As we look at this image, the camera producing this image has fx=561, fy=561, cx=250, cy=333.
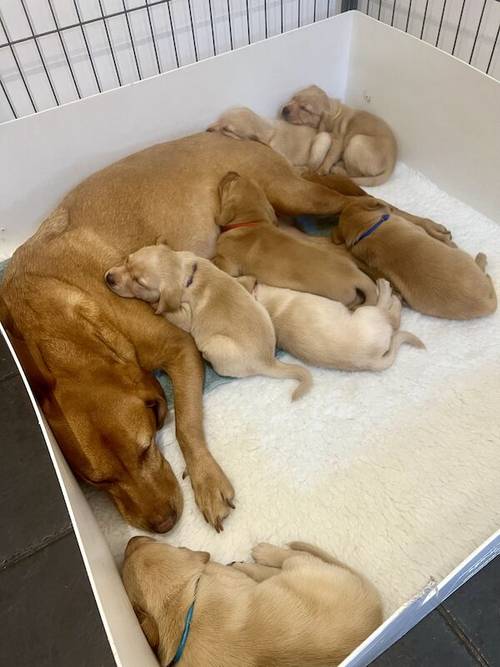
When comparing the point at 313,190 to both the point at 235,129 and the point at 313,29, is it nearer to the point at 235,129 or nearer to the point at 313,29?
the point at 235,129

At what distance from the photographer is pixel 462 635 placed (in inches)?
44.1

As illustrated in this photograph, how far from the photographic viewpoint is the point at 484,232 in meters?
2.70

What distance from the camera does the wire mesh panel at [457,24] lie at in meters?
2.65

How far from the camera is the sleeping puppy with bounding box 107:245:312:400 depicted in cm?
206

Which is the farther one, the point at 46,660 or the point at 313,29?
the point at 313,29

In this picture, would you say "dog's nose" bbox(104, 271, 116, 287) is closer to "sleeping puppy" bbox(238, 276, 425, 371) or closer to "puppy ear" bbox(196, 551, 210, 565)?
"sleeping puppy" bbox(238, 276, 425, 371)

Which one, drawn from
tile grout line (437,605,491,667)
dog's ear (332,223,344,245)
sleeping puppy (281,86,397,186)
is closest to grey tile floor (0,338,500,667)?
tile grout line (437,605,491,667)

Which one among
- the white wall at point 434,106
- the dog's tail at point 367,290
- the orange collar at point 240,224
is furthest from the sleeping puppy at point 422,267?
the white wall at point 434,106

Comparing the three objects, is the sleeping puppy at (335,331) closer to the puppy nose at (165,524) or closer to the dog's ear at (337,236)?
the dog's ear at (337,236)

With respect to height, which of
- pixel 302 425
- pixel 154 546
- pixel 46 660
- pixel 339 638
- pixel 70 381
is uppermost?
pixel 46 660

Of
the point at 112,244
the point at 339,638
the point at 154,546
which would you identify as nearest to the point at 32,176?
the point at 112,244

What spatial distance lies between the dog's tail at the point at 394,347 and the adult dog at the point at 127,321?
26.9 inches

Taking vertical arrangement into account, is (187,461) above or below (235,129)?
below

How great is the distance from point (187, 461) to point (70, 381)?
20.9 inches
